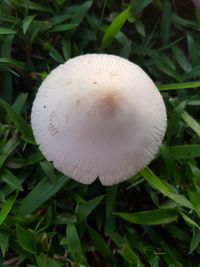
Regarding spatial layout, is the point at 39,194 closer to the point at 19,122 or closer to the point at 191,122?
the point at 19,122

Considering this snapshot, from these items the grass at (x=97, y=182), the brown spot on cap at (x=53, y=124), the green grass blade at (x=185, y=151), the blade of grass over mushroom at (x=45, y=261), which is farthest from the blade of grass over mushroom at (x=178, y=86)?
the blade of grass over mushroom at (x=45, y=261)

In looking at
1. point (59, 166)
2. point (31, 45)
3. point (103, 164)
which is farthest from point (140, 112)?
point (31, 45)

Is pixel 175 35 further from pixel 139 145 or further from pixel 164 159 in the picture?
pixel 139 145

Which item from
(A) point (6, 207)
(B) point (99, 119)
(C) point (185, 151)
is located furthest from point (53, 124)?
(C) point (185, 151)

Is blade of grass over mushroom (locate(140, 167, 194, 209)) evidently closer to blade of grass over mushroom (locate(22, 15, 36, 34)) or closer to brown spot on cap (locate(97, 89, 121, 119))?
brown spot on cap (locate(97, 89, 121, 119))

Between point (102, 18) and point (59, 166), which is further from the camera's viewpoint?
point (102, 18)

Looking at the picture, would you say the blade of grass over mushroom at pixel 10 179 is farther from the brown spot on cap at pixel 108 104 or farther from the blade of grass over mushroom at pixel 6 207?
the brown spot on cap at pixel 108 104
